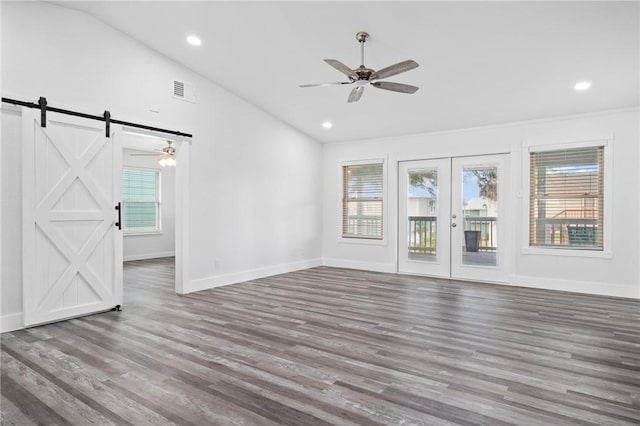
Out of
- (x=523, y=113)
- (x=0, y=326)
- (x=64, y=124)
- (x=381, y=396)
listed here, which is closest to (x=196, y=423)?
(x=381, y=396)

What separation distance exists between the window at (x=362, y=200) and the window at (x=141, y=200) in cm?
521

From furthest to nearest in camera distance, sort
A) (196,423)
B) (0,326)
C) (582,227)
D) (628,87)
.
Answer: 1. (582,227)
2. (628,87)
3. (0,326)
4. (196,423)

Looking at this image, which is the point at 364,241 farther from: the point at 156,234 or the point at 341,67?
the point at 156,234

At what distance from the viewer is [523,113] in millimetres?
5723

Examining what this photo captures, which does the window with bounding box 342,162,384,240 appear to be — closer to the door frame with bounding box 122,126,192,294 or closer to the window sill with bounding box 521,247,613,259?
the window sill with bounding box 521,247,613,259

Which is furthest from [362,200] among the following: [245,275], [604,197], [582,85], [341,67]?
[341,67]

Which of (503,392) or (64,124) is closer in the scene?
(503,392)

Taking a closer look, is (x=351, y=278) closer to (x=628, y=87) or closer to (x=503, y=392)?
(x=503, y=392)

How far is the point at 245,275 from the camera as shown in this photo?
20.6 ft

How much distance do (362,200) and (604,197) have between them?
4.06 m

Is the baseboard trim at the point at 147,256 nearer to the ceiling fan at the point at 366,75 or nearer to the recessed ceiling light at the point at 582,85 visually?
the ceiling fan at the point at 366,75

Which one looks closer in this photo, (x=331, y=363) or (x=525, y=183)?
(x=331, y=363)

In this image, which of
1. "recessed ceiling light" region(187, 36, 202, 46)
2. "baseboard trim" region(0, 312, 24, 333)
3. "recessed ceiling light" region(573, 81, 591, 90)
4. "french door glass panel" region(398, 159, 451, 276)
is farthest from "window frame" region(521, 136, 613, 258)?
"baseboard trim" region(0, 312, 24, 333)

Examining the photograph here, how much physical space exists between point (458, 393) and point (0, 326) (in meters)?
4.25
